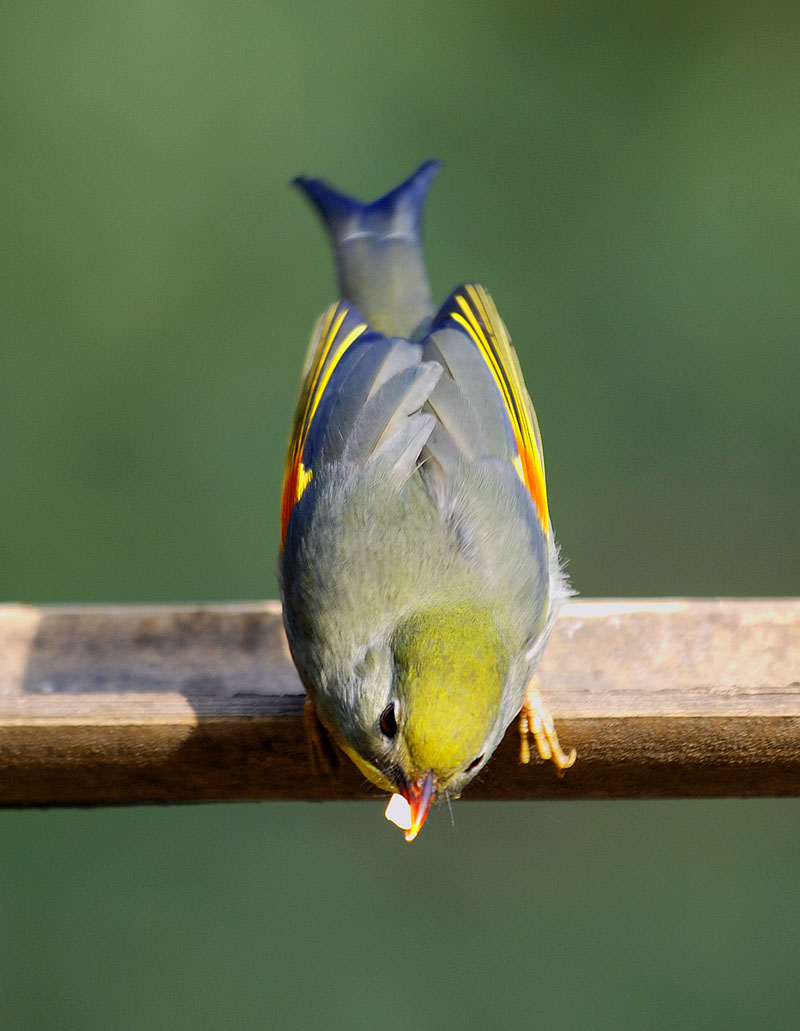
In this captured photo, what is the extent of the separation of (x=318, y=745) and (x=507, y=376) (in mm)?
1165

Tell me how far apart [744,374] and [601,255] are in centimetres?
84

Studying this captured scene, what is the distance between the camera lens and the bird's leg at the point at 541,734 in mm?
2223

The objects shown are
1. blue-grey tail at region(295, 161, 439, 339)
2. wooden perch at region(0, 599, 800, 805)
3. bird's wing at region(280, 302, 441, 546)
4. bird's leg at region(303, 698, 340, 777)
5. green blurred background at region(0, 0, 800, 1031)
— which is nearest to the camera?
wooden perch at region(0, 599, 800, 805)

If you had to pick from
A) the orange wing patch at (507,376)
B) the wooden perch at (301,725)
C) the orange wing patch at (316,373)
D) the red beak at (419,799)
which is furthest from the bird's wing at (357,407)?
the red beak at (419,799)

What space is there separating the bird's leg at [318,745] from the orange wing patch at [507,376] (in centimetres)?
79

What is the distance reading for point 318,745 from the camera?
92.1 inches

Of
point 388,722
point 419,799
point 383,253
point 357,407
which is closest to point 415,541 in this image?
point 357,407

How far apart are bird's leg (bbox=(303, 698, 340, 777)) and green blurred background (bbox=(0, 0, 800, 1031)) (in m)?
2.40

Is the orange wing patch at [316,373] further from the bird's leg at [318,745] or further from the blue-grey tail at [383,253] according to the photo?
the bird's leg at [318,745]

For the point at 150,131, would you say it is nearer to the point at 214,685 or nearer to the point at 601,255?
the point at 601,255

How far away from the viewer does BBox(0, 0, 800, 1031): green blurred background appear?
15.3ft

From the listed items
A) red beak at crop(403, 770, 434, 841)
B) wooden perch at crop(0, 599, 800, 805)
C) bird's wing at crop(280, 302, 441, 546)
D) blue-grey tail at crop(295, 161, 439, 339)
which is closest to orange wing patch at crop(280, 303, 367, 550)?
bird's wing at crop(280, 302, 441, 546)

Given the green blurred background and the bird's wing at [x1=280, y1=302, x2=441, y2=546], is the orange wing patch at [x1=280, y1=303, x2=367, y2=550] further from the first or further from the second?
the green blurred background

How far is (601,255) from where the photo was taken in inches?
235
